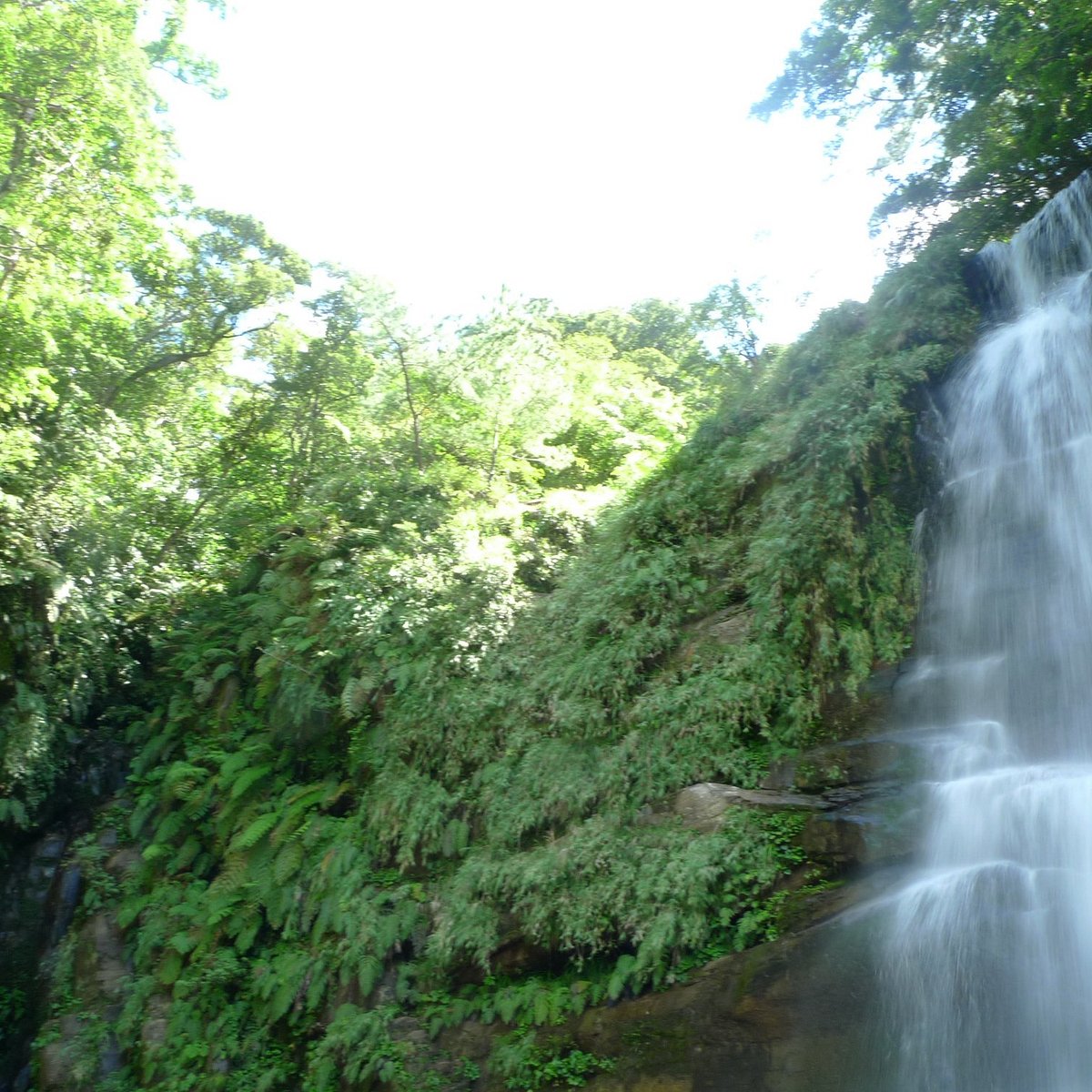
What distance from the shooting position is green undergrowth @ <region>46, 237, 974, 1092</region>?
7457mm

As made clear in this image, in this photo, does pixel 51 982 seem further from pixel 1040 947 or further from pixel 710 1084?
pixel 1040 947

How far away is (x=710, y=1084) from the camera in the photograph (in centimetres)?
596

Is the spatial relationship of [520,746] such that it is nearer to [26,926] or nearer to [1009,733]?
[1009,733]

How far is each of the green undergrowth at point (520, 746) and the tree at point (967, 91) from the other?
354cm

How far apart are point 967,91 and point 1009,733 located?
1140cm

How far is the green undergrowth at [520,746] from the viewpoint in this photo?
294 inches

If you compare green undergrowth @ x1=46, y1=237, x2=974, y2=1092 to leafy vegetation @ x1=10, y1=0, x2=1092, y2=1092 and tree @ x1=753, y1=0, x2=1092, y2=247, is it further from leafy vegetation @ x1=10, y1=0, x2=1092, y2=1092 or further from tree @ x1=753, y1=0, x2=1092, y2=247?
tree @ x1=753, y1=0, x2=1092, y2=247

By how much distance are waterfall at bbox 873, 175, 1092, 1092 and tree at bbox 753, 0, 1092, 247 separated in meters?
2.62

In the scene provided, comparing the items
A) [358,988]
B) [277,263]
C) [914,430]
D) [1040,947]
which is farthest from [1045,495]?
[277,263]

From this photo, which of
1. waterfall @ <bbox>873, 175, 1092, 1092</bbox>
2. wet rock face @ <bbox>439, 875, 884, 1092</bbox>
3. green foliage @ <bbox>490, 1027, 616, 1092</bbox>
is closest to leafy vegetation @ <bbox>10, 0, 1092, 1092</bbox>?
green foliage @ <bbox>490, 1027, 616, 1092</bbox>

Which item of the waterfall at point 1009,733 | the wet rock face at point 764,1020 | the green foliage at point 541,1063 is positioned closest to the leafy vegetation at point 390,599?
the green foliage at point 541,1063

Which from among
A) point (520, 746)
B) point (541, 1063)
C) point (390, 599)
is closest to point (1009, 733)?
point (541, 1063)

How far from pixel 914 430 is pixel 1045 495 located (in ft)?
5.27

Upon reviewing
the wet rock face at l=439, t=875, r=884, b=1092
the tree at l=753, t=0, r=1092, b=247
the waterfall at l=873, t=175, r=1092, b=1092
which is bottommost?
the wet rock face at l=439, t=875, r=884, b=1092
